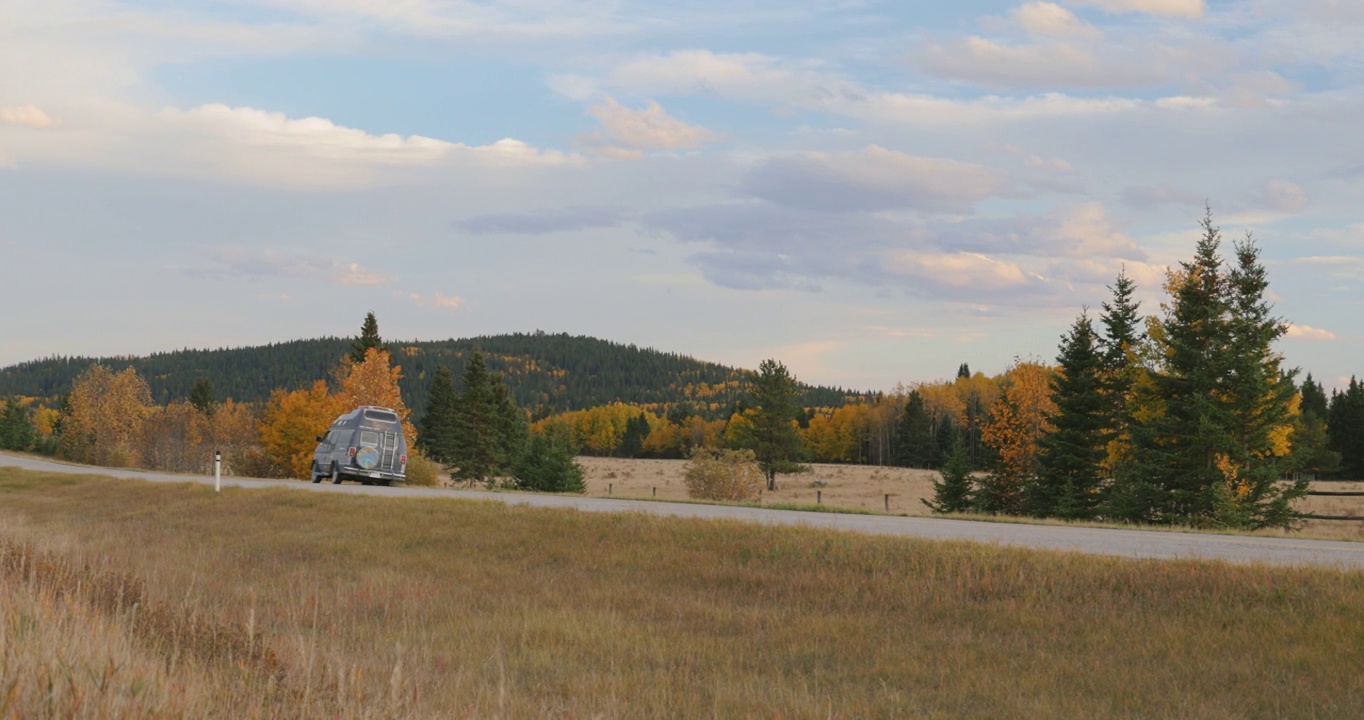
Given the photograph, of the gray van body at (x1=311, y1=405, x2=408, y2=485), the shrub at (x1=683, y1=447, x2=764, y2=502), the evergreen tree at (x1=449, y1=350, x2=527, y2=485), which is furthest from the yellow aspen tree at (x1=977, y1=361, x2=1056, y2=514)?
the evergreen tree at (x1=449, y1=350, x2=527, y2=485)

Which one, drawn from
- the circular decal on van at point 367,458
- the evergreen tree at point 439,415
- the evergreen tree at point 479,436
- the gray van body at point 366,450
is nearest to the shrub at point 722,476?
the evergreen tree at point 479,436

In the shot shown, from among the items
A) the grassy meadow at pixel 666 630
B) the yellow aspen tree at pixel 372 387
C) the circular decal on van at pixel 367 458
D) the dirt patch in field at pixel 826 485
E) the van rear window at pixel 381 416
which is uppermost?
the yellow aspen tree at pixel 372 387

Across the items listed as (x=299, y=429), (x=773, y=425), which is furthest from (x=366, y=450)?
(x=773, y=425)

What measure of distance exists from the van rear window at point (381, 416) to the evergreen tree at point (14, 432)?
94.8 metres

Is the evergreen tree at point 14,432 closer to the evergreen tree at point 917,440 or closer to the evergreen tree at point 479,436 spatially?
the evergreen tree at point 479,436

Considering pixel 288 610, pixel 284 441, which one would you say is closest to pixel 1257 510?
pixel 288 610

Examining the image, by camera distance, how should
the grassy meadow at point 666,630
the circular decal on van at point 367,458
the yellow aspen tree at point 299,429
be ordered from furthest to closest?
the yellow aspen tree at point 299,429
the circular decal on van at point 367,458
the grassy meadow at point 666,630

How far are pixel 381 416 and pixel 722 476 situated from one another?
24377 millimetres

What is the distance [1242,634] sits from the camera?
1034cm

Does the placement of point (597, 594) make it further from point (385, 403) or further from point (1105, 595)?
point (385, 403)

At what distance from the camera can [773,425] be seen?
8075 centimetres

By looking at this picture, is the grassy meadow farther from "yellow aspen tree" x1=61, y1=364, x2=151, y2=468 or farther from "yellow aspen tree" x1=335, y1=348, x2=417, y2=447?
"yellow aspen tree" x1=61, y1=364, x2=151, y2=468

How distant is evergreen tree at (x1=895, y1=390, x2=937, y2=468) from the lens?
118 metres

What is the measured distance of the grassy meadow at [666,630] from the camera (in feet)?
22.2
